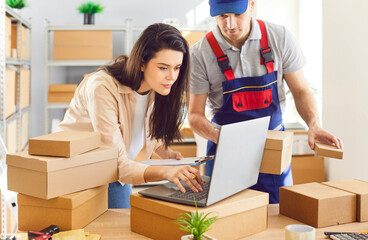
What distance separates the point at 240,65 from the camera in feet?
7.23

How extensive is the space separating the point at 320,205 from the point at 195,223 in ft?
1.73

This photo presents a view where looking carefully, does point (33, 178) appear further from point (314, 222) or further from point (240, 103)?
point (240, 103)

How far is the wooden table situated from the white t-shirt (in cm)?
36

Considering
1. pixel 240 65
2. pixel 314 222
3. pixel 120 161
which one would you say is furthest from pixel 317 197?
pixel 240 65

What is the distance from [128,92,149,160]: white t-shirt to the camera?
6.21 ft

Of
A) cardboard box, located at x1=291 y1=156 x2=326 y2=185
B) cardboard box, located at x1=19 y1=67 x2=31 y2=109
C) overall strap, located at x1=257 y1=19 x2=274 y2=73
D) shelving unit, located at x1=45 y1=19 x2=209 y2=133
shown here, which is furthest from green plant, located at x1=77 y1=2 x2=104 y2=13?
overall strap, located at x1=257 y1=19 x2=274 y2=73

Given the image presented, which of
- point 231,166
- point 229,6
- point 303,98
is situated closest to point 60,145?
point 231,166

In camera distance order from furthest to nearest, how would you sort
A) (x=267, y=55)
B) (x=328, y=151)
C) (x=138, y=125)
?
(x=267, y=55)
(x=138, y=125)
(x=328, y=151)

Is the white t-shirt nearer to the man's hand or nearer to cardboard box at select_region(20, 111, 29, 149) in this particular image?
the man's hand

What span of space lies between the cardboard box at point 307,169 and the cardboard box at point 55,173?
2601 mm

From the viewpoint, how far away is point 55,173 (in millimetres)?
1432

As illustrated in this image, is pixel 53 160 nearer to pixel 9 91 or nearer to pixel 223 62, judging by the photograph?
pixel 223 62

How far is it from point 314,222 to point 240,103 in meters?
0.81

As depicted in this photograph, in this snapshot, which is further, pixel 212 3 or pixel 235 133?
pixel 212 3
